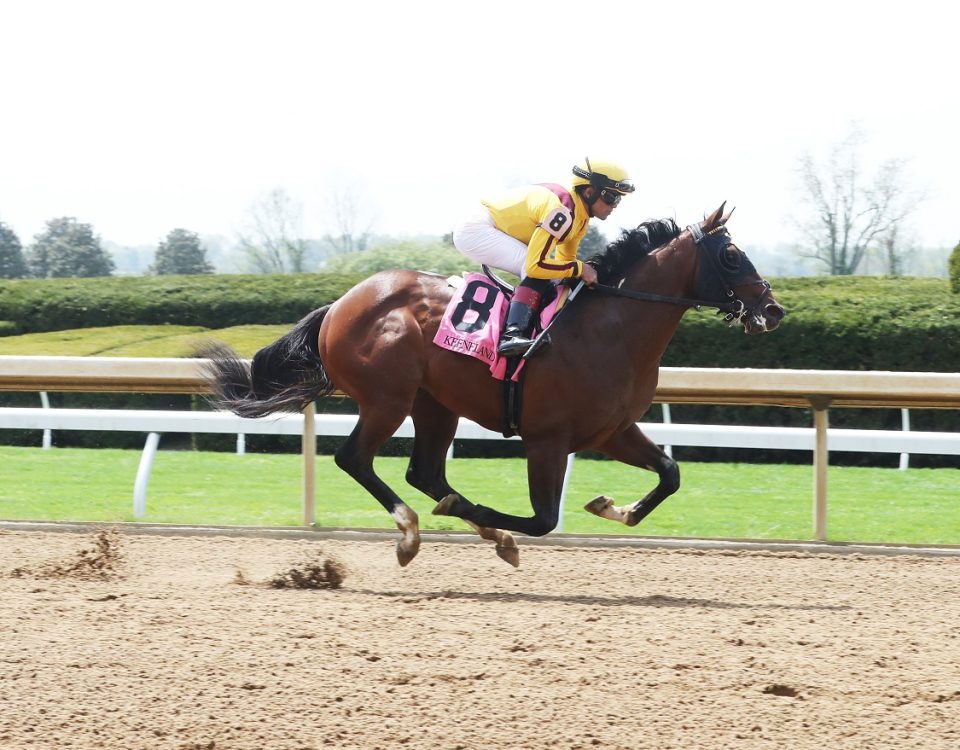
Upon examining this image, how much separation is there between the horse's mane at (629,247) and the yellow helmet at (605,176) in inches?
12.8

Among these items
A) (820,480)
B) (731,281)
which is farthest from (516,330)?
(820,480)

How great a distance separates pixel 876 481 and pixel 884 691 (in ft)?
17.4

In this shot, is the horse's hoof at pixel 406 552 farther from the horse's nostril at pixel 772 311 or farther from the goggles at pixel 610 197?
the horse's nostril at pixel 772 311

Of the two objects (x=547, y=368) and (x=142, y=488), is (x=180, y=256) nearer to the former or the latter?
(x=142, y=488)

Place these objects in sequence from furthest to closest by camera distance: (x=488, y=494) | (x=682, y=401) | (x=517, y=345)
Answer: (x=488, y=494)
(x=682, y=401)
(x=517, y=345)

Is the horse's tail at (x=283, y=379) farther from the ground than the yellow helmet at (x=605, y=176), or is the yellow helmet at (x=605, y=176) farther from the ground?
the yellow helmet at (x=605, y=176)

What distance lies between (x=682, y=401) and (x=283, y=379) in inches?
92.6

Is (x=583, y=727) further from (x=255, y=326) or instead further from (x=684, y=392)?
(x=255, y=326)

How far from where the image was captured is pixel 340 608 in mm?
5129

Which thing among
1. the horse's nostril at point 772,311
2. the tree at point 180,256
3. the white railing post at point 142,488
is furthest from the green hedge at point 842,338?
the tree at point 180,256

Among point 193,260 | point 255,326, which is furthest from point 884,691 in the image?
point 193,260

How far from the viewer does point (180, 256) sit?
2628 centimetres

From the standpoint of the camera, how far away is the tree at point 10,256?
2727 cm

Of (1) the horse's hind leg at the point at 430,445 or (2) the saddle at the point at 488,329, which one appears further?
(1) the horse's hind leg at the point at 430,445
